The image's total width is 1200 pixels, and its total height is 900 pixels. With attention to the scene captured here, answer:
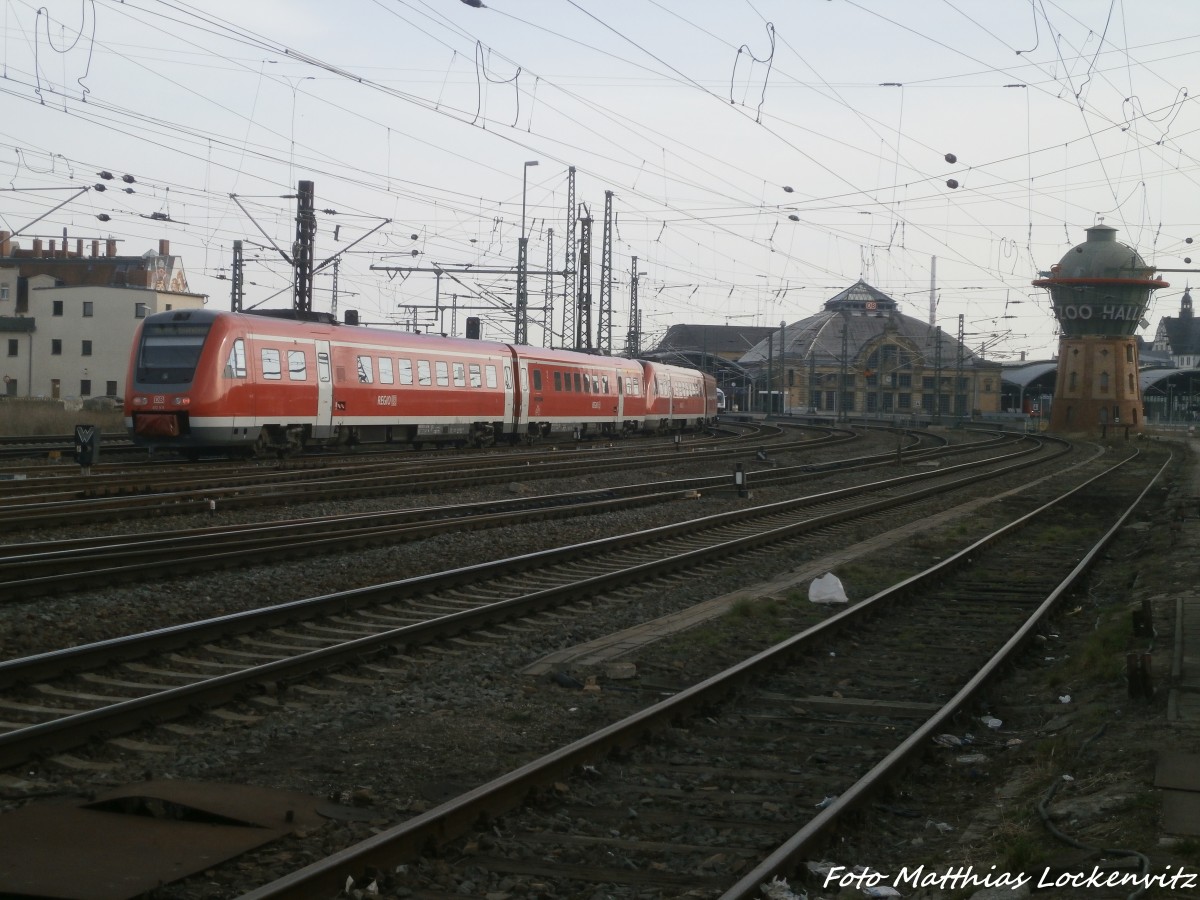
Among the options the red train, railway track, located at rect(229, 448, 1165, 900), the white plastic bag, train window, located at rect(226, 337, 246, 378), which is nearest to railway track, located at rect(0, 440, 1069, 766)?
the white plastic bag

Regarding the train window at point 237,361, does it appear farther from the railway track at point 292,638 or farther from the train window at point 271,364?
the railway track at point 292,638

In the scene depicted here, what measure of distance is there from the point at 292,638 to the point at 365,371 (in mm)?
19813

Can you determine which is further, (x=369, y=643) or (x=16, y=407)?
(x=16, y=407)

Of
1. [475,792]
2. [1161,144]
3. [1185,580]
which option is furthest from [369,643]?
[1161,144]

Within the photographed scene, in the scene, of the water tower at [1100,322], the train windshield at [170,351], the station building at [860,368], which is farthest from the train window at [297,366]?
the station building at [860,368]

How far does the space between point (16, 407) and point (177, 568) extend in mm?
33323

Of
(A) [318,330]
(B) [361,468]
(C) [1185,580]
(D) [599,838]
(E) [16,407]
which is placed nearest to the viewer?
(D) [599,838]

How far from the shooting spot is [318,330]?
27.6 m

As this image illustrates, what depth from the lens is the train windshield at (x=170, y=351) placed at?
2436 cm

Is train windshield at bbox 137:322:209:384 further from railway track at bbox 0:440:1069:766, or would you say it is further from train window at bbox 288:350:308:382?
railway track at bbox 0:440:1069:766

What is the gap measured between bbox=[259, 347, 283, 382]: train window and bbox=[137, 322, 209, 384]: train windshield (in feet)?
4.72

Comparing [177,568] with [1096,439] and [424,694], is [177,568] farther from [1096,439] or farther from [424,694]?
[1096,439]

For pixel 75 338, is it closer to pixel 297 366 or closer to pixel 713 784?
pixel 297 366

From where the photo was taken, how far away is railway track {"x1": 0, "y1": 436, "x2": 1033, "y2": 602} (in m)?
11.8
